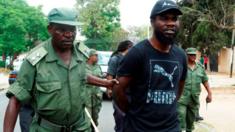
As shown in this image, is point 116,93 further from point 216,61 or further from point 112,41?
point 112,41

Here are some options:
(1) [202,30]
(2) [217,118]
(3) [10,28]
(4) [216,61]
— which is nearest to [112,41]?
(4) [216,61]

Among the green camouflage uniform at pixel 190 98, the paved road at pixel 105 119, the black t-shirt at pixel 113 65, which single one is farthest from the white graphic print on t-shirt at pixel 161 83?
the paved road at pixel 105 119

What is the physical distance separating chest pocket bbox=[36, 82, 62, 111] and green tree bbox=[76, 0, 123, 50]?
58.0 m

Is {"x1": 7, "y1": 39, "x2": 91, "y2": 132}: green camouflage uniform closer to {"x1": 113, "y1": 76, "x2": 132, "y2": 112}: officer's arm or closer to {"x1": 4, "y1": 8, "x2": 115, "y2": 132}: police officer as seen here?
{"x1": 4, "y1": 8, "x2": 115, "y2": 132}: police officer

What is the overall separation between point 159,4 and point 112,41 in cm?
5675

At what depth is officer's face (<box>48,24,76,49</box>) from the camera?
3766mm

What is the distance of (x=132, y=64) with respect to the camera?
3.69 meters

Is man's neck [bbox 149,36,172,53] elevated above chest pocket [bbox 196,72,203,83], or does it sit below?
above

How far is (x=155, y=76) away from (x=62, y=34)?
776mm

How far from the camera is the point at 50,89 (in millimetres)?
3719

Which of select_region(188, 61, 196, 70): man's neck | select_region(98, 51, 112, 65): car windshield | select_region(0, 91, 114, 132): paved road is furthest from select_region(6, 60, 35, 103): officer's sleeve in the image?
select_region(98, 51, 112, 65): car windshield

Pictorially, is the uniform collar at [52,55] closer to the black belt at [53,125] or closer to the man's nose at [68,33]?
the man's nose at [68,33]

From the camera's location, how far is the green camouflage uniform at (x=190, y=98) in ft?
25.8

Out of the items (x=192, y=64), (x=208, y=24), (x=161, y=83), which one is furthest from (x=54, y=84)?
(x=208, y=24)
